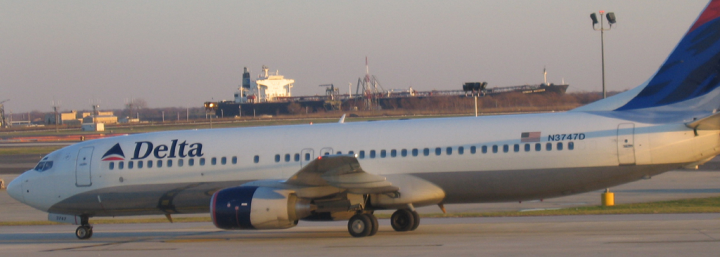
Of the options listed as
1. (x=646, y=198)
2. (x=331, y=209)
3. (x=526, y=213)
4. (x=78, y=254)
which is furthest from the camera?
(x=646, y=198)

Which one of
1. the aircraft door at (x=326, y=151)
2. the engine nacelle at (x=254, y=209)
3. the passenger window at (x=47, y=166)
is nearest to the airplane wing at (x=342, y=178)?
the engine nacelle at (x=254, y=209)

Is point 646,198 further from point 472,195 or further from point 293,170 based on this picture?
point 293,170

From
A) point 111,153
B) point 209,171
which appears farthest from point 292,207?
point 111,153

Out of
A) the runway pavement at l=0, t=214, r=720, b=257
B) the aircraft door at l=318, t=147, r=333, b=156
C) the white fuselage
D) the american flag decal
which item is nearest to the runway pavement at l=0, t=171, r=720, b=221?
the runway pavement at l=0, t=214, r=720, b=257

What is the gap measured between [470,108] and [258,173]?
39.4 meters

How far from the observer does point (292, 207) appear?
14.9 meters

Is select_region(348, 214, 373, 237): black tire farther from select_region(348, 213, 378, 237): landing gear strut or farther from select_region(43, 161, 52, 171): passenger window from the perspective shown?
select_region(43, 161, 52, 171): passenger window

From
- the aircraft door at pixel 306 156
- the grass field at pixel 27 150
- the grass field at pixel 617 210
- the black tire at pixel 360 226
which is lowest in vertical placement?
the grass field at pixel 617 210

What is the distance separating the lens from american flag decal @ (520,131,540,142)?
15094 mm

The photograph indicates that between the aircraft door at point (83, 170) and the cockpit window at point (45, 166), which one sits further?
the cockpit window at point (45, 166)

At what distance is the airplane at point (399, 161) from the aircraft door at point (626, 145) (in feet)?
0.06

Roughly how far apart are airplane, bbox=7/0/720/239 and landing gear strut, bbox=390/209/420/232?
27 mm

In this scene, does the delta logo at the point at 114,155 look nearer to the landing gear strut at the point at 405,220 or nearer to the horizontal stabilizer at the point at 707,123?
the landing gear strut at the point at 405,220

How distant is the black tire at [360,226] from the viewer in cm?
1554
